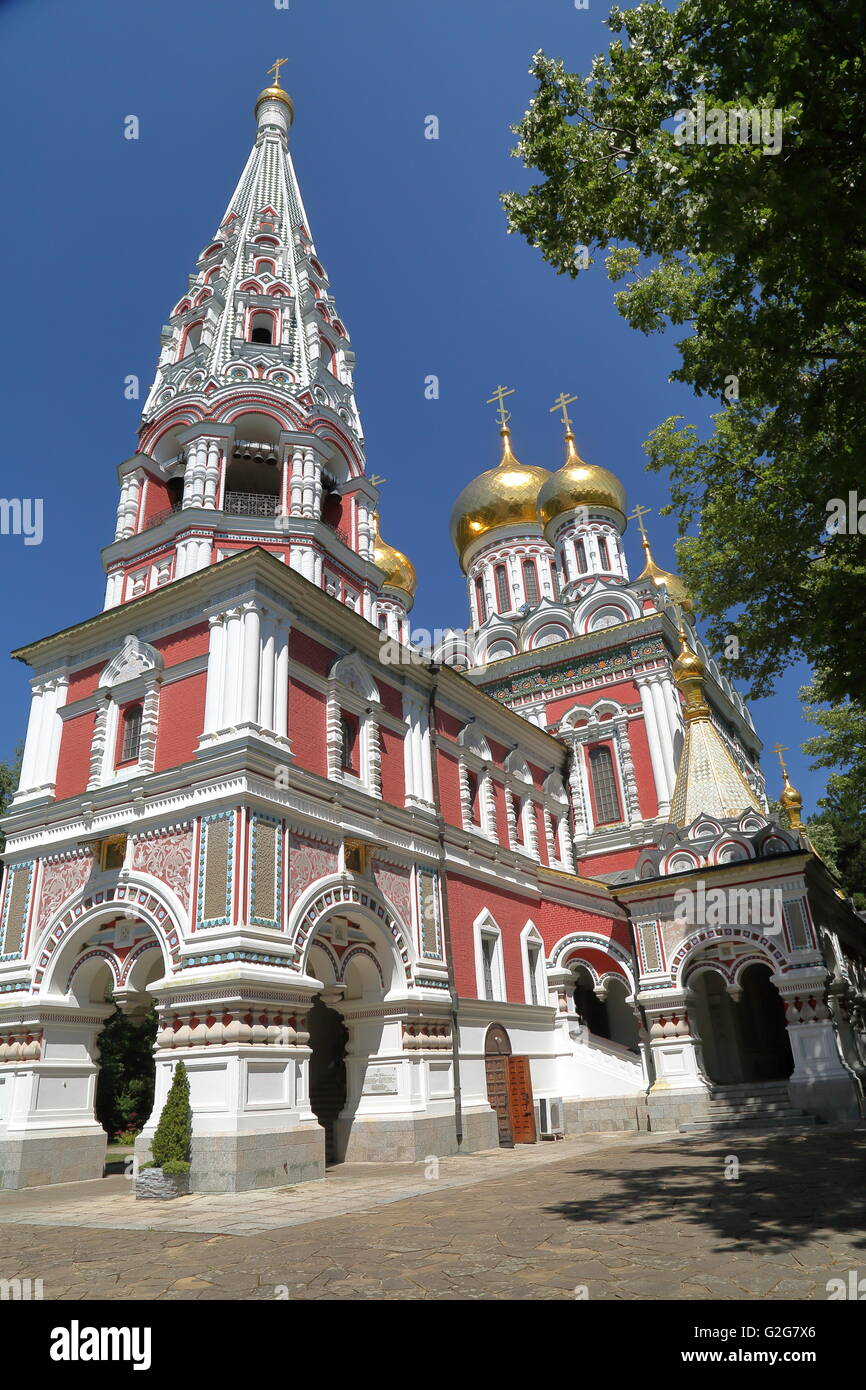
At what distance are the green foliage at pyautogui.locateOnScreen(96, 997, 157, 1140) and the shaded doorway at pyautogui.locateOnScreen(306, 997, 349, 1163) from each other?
5933 millimetres

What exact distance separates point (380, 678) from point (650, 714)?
10375mm

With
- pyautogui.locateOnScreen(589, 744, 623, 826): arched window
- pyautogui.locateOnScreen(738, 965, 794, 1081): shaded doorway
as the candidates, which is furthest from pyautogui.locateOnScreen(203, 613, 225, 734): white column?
pyautogui.locateOnScreen(738, 965, 794, 1081): shaded doorway

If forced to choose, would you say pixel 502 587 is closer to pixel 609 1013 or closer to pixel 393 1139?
pixel 609 1013

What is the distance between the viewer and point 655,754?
23.8 m

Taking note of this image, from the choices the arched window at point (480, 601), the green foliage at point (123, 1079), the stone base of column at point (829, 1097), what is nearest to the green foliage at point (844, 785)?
the stone base of column at point (829, 1097)

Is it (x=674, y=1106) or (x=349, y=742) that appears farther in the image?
(x=674, y=1106)

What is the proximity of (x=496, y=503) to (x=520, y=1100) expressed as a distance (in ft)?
72.0

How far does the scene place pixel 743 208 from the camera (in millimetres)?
6574

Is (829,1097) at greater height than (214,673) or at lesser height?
lesser

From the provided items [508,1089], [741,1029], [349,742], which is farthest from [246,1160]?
[741,1029]

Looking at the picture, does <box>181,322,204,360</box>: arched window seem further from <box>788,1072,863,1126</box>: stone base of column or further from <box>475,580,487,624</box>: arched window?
<box>788,1072,863,1126</box>: stone base of column

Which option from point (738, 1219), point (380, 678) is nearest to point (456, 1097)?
point (380, 678)

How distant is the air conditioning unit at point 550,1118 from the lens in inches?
683

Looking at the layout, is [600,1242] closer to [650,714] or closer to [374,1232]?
[374,1232]
